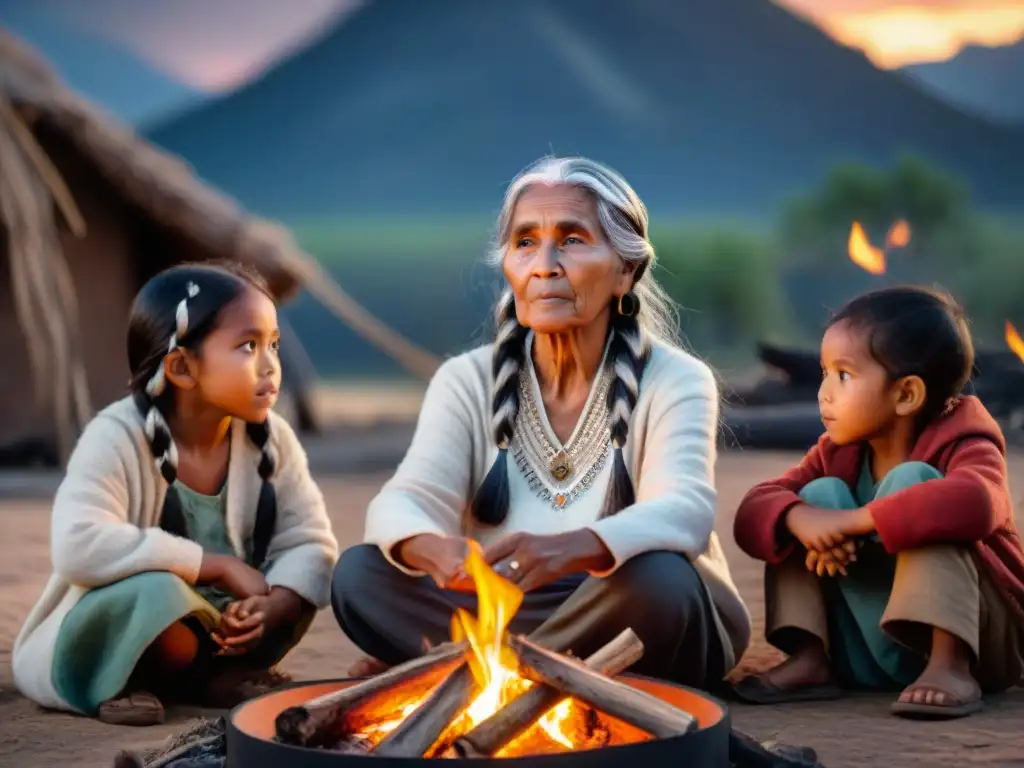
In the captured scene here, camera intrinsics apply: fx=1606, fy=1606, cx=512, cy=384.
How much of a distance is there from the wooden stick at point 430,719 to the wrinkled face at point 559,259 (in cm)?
112

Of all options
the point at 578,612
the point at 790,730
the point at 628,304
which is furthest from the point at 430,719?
the point at 628,304

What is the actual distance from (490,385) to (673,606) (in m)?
0.73

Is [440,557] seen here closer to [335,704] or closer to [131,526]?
[335,704]

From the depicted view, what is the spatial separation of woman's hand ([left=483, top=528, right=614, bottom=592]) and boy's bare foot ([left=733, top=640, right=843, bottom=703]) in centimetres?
76

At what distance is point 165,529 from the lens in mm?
3803

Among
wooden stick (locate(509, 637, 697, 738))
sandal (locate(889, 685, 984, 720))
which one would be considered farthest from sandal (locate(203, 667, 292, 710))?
sandal (locate(889, 685, 984, 720))

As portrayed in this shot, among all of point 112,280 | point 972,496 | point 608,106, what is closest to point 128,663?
point 972,496

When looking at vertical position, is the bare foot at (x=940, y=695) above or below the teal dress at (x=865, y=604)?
below

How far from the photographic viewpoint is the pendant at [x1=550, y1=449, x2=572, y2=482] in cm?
371

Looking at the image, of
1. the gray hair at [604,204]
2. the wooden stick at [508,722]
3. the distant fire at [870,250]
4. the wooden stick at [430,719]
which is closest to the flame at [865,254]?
the distant fire at [870,250]

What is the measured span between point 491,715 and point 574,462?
1.25 meters

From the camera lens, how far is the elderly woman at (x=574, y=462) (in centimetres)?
346

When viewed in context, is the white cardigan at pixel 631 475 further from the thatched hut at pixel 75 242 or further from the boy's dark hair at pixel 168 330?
the thatched hut at pixel 75 242

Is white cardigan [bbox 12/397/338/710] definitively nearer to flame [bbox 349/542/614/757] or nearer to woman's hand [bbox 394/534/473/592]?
woman's hand [bbox 394/534/473/592]
